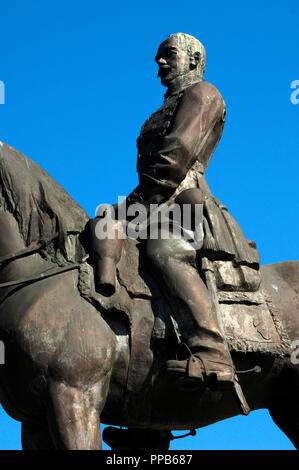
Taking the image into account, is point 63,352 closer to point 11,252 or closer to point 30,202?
point 11,252

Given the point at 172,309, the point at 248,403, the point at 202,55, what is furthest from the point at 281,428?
the point at 202,55

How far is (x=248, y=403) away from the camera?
7297 mm

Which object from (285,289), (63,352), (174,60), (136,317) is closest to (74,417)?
(63,352)

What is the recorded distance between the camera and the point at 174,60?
321 inches

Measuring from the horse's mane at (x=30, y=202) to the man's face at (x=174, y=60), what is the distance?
2.01 m

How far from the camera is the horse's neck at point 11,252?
6.56 m

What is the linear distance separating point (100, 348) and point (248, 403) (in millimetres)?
1616

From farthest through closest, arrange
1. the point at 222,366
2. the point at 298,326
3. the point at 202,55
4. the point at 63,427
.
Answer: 1. the point at 202,55
2. the point at 298,326
3. the point at 222,366
4. the point at 63,427

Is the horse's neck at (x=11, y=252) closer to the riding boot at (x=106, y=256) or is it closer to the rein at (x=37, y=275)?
the rein at (x=37, y=275)

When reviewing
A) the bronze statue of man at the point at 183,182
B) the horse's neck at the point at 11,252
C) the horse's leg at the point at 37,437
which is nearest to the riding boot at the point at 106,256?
the bronze statue of man at the point at 183,182

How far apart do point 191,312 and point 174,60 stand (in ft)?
8.98

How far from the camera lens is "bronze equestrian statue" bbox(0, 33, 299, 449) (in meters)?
6.30

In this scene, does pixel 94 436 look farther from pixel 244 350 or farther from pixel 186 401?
pixel 244 350

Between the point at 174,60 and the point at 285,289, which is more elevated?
the point at 174,60
